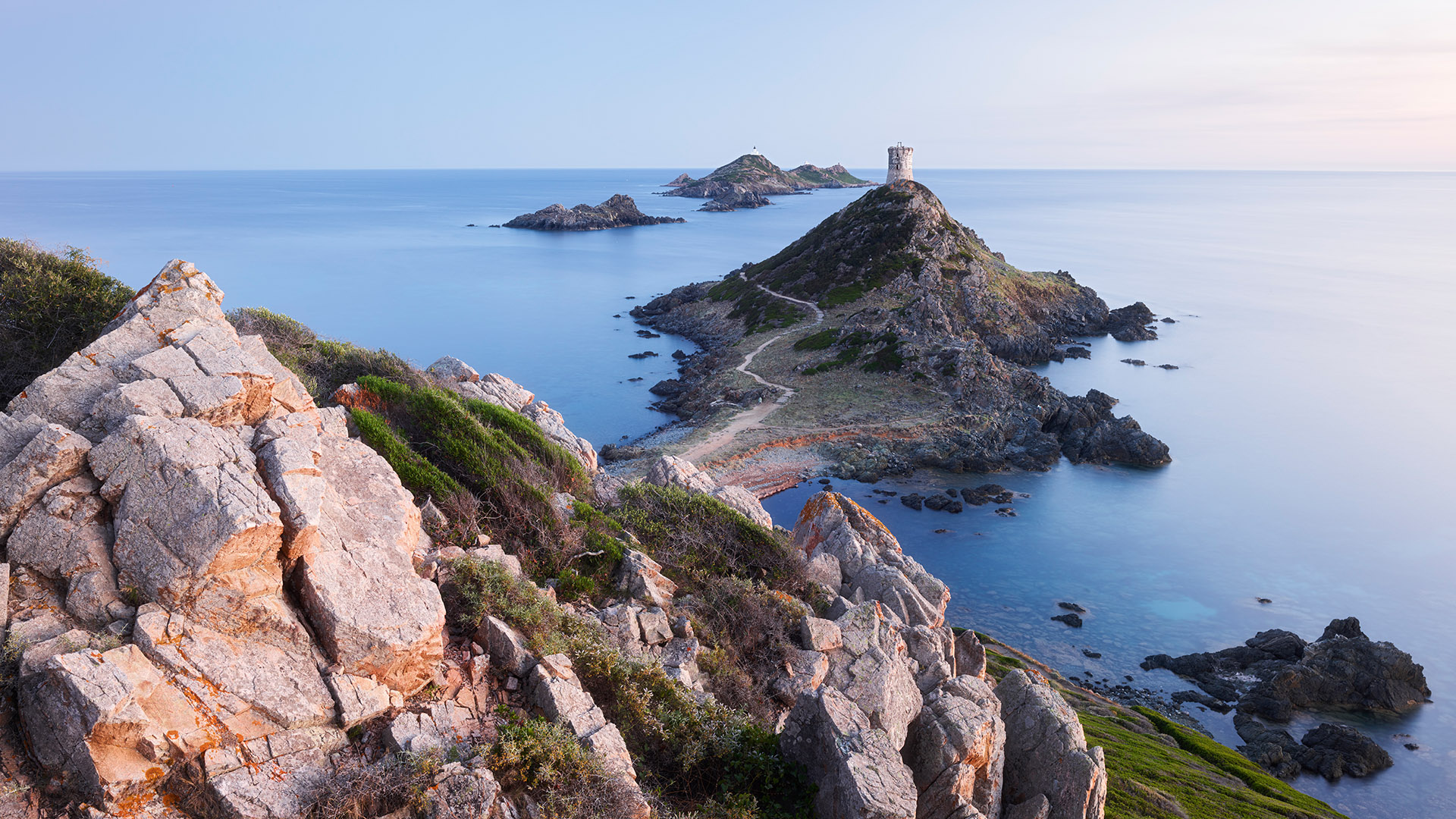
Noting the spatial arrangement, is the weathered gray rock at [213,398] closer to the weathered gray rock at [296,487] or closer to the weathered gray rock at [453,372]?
the weathered gray rock at [296,487]

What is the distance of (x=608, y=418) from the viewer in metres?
61.8

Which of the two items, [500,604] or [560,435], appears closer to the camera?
[500,604]

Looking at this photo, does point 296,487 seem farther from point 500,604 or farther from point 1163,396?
point 1163,396

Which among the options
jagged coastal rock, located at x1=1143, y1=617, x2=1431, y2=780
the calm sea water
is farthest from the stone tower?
jagged coastal rock, located at x1=1143, y1=617, x2=1431, y2=780

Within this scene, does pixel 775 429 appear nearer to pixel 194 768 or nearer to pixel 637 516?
pixel 637 516

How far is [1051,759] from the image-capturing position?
13.3 m

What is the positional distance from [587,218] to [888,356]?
126457mm

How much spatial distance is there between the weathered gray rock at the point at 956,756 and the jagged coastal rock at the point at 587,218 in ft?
560

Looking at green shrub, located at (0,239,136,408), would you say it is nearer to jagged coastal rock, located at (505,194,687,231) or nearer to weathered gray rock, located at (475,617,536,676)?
weathered gray rock, located at (475,617,536,676)

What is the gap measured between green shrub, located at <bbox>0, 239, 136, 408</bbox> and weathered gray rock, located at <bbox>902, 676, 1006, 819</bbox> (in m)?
16.4

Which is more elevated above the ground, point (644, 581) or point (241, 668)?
point (241, 668)

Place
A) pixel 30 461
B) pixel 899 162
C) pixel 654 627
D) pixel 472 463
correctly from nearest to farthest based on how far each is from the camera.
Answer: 1. pixel 30 461
2. pixel 654 627
3. pixel 472 463
4. pixel 899 162

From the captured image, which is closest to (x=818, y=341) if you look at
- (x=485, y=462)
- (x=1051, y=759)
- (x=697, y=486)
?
(x=697, y=486)

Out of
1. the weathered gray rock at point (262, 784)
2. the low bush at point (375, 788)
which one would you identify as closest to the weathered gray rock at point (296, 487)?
Result: the weathered gray rock at point (262, 784)
